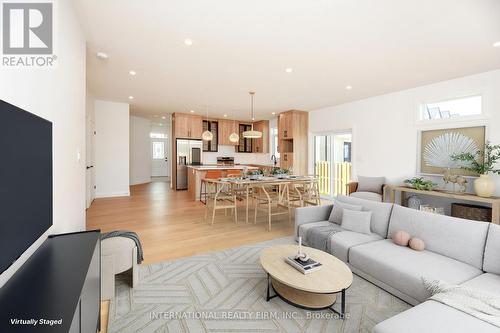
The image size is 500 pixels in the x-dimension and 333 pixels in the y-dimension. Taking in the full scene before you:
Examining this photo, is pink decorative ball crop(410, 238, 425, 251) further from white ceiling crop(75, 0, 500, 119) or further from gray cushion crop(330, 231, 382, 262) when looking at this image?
white ceiling crop(75, 0, 500, 119)

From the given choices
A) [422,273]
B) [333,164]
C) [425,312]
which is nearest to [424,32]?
[422,273]

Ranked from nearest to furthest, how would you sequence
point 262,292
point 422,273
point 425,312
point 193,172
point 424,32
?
1. point 425,312
2. point 422,273
3. point 262,292
4. point 424,32
5. point 193,172

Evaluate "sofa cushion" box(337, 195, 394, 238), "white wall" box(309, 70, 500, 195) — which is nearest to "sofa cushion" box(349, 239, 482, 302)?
"sofa cushion" box(337, 195, 394, 238)

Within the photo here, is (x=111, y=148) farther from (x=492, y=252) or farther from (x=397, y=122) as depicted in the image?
(x=492, y=252)

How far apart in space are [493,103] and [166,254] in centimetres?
581

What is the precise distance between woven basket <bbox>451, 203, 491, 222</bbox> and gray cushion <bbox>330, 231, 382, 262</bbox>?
254 centimetres

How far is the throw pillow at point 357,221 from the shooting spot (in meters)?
2.80

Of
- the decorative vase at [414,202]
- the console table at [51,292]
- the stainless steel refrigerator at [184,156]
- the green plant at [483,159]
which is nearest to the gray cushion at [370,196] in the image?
the decorative vase at [414,202]

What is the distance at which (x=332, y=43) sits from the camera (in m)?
2.97

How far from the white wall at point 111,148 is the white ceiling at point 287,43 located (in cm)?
151

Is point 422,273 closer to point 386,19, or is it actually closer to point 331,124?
point 386,19

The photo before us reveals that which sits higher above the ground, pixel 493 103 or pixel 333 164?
pixel 493 103

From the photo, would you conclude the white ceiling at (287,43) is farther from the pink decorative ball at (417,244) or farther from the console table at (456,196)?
the pink decorative ball at (417,244)

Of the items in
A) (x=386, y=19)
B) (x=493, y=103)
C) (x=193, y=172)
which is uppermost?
(x=386, y=19)
